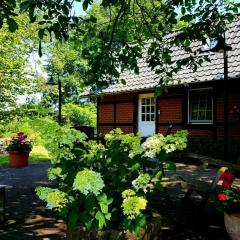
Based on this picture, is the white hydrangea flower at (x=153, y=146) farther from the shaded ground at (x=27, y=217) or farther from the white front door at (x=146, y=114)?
the white front door at (x=146, y=114)

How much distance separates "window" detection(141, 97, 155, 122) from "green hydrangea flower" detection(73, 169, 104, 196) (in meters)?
12.8

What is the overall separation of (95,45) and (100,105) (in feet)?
40.9

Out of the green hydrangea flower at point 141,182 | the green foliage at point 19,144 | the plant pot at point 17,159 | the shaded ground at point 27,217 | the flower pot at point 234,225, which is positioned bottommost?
the shaded ground at point 27,217

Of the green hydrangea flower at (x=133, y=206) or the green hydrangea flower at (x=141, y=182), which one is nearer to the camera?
the green hydrangea flower at (x=133, y=206)

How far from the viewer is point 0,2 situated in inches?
153

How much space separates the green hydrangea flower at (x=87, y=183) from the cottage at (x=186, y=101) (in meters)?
7.74

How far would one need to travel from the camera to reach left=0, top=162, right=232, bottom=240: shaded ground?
4352mm

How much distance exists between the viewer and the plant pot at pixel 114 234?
2.90 m

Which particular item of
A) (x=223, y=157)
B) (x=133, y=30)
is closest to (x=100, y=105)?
(x=223, y=157)

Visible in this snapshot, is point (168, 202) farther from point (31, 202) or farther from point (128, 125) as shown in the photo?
point (128, 125)

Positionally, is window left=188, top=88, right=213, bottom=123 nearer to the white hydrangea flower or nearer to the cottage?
the cottage

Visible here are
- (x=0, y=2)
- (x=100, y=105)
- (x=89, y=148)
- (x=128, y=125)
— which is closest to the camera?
(x=89, y=148)

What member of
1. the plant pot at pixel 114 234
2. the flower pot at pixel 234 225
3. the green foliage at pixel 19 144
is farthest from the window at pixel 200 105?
the plant pot at pixel 114 234

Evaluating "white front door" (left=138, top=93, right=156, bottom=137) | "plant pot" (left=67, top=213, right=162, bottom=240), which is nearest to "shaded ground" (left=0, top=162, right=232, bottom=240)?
"plant pot" (left=67, top=213, right=162, bottom=240)
